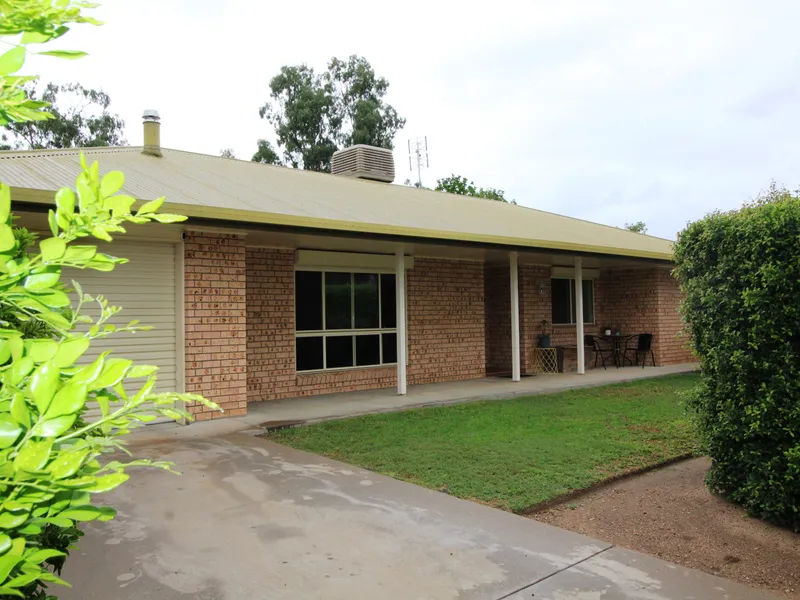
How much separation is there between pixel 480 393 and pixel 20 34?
34.5ft

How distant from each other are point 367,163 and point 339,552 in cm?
1345

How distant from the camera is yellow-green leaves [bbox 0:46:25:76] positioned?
1.08 metres

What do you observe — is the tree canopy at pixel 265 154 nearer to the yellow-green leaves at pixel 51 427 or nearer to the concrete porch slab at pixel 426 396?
the concrete porch slab at pixel 426 396

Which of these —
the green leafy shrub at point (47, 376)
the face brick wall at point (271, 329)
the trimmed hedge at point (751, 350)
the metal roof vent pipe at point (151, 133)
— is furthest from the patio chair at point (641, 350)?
the green leafy shrub at point (47, 376)

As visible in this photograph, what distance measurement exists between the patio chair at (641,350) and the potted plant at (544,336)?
7.79ft

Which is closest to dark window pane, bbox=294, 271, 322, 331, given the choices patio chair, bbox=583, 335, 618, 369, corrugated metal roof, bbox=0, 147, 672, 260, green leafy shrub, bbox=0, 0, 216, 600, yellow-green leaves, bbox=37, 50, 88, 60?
corrugated metal roof, bbox=0, 147, 672, 260

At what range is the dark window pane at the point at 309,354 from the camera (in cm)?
1111

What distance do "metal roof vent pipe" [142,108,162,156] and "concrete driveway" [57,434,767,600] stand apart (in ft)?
25.9

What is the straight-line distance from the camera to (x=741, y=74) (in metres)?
15.3

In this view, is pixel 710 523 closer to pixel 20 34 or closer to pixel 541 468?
pixel 541 468

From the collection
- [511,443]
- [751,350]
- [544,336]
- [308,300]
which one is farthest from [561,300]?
[751,350]

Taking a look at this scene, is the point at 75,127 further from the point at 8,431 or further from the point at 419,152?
the point at 8,431

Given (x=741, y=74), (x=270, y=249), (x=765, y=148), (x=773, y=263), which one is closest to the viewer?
(x=773, y=263)

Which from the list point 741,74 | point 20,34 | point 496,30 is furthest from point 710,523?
point 741,74
